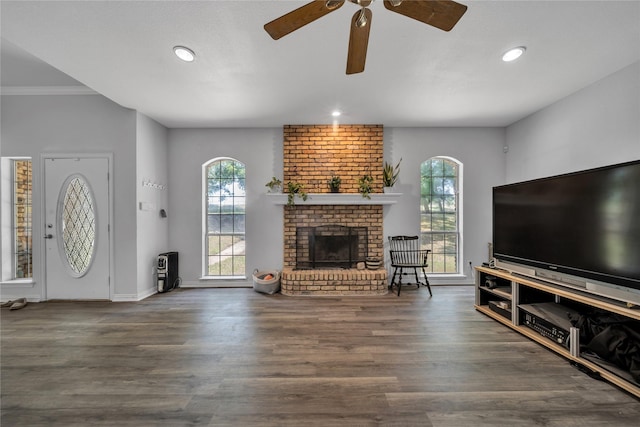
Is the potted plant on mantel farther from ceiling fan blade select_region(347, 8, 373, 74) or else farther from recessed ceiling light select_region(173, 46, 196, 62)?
recessed ceiling light select_region(173, 46, 196, 62)

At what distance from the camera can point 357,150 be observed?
4254mm

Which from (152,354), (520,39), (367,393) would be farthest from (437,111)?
(152,354)

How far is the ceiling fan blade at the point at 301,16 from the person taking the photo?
4.20 feet

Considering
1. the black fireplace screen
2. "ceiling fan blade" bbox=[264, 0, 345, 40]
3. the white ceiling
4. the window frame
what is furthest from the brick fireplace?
the window frame

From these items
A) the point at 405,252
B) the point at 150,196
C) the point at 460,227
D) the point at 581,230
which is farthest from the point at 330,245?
the point at 581,230

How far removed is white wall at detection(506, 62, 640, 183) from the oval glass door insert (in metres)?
6.09

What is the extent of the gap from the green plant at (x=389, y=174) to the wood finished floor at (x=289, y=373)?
77.2 inches

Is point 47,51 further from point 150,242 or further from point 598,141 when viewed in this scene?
point 598,141

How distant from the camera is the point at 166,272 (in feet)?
13.0

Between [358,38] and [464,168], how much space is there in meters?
3.54

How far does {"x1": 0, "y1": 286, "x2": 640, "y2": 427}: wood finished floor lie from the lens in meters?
1.52

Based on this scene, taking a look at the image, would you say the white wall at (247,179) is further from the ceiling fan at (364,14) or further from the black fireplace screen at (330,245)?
the ceiling fan at (364,14)

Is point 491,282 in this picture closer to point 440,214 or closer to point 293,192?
point 440,214

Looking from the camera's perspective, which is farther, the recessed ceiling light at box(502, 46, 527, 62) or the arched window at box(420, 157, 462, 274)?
the arched window at box(420, 157, 462, 274)
